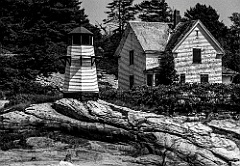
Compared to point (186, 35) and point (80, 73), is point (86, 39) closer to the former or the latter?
point (80, 73)

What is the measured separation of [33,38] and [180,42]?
11.7 meters

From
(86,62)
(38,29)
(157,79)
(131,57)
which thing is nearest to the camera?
(86,62)

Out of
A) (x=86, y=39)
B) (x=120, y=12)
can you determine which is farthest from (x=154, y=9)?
(x=86, y=39)

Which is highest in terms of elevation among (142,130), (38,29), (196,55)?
(38,29)

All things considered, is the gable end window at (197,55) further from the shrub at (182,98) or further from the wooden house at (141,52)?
the shrub at (182,98)

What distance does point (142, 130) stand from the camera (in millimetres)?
21484

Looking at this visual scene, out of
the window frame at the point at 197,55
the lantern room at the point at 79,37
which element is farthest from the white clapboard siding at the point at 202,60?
the lantern room at the point at 79,37

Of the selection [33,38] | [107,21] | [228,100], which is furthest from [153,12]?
[228,100]

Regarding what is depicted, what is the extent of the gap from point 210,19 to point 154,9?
859 centimetres

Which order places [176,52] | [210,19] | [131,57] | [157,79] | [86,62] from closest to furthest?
[86,62]
[157,79]
[176,52]
[131,57]
[210,19]

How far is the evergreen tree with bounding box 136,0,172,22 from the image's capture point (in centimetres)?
6116

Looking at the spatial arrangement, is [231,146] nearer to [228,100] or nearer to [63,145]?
[228,100]

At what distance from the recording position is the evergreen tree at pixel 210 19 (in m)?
56.4

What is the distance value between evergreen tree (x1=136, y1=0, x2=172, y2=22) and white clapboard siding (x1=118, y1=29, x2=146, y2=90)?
2573 cm
